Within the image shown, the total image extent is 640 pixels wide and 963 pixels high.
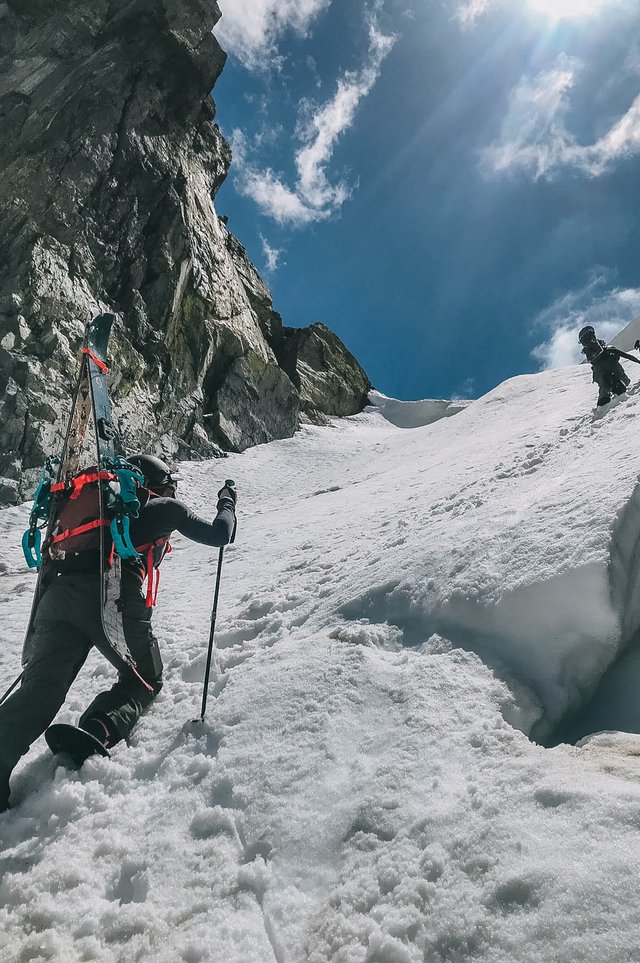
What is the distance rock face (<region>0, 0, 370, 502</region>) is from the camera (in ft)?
64.3

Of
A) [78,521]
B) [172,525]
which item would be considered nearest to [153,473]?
[172,525]

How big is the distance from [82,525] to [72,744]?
5.56 ft

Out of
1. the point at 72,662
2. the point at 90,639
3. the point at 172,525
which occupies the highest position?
the point at 172,525

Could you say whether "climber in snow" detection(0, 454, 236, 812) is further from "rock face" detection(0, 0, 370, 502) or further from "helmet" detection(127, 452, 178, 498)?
"rock face" detection(0, 0, 370, 502)

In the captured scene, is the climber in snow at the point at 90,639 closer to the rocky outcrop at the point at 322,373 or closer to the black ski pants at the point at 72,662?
the black ski pants at the point at 72,662

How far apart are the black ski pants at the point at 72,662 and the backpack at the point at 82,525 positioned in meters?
0.23

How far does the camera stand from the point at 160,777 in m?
3.31

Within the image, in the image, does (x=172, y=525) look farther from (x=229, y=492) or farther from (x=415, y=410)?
(x=415, y=410)

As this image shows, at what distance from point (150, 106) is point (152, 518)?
3544cm

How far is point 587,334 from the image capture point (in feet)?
42.9

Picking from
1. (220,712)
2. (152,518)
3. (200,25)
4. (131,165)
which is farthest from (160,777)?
(200,25)

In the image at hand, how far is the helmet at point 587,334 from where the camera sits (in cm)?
1302

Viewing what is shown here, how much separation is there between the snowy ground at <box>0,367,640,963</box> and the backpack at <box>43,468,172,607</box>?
127 centimetres

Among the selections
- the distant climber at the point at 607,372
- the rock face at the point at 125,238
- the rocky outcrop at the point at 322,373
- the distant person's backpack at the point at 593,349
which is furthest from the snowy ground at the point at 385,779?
the rocky outcrop at the point at 322,373
